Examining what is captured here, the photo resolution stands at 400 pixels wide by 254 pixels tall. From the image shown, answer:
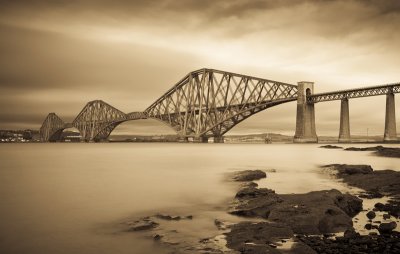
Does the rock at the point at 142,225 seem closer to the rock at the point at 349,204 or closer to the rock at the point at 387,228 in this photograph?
the rock at the point at 349,204

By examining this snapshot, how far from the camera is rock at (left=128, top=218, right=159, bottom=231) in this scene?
9.85 metres

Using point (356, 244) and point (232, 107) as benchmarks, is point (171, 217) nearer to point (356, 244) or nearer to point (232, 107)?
point (356, 244)

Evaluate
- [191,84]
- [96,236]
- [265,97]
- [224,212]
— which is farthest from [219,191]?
[191,84]

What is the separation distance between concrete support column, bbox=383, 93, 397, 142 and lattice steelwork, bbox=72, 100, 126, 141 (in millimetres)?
99617

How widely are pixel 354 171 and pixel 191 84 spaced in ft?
293

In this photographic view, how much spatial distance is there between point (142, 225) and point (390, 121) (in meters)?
68.1

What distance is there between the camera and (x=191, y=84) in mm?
107375

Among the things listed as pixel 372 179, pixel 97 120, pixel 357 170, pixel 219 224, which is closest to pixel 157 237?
pixel 219 224

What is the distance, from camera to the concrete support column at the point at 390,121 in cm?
6681

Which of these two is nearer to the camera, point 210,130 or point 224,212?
point 224,212

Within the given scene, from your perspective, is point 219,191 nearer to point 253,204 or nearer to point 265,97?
point 253,204

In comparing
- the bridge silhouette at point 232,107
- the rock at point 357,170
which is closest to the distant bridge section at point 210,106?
the bridge silhouette at point 232,107

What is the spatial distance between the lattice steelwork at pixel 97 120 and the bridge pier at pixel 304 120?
264 feet

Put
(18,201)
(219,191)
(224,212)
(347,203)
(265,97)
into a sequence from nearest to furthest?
(347,203)
(224,212)
(18,201)
(219,191)
(265,97)
